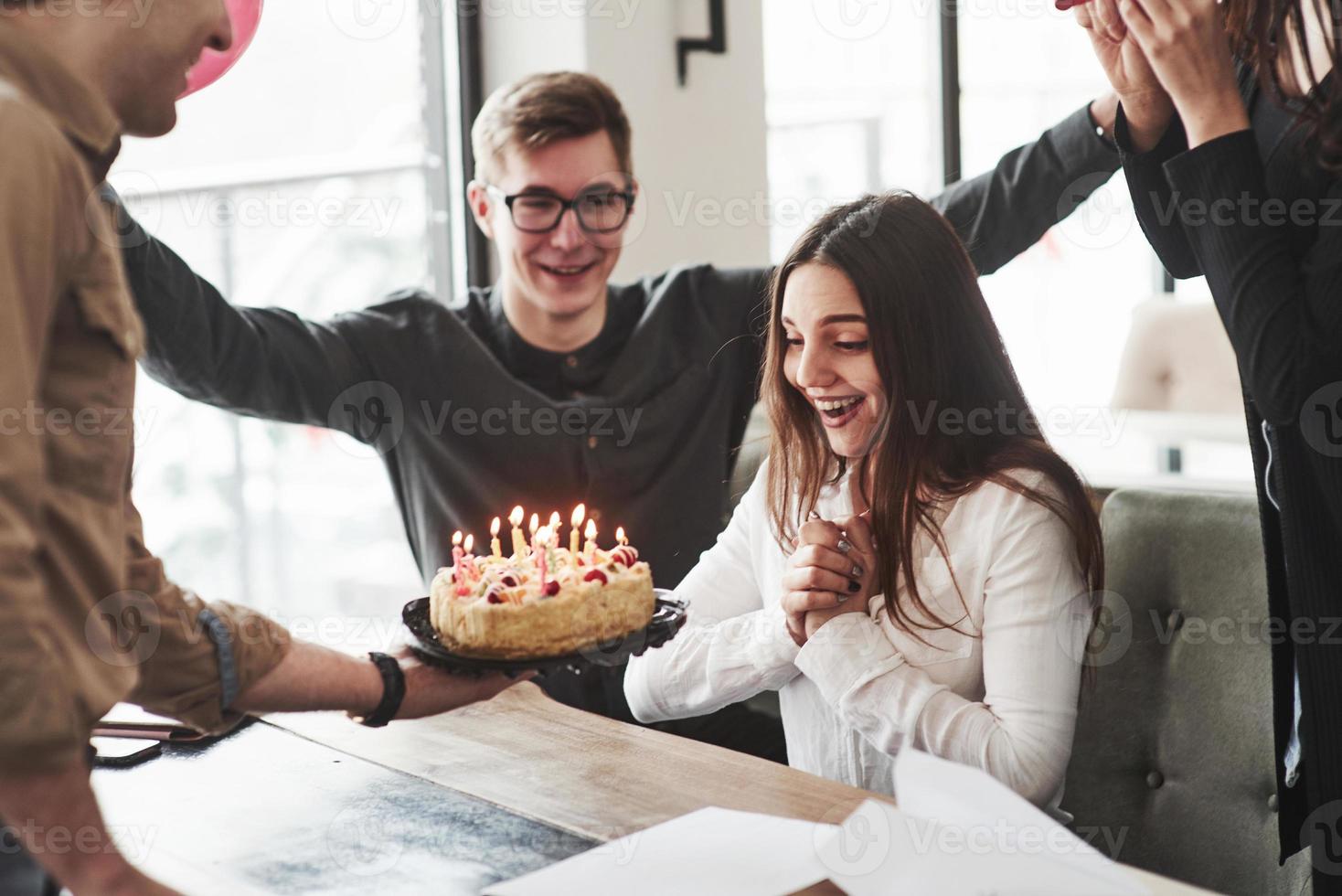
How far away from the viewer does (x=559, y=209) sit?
7.50ft

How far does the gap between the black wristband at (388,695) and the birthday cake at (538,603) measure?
6cm

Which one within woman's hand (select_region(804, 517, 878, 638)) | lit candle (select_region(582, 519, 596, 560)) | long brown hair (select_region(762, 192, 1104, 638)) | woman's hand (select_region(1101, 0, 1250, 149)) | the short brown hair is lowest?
woman's hand (select_region(804, 517, 878, 638))

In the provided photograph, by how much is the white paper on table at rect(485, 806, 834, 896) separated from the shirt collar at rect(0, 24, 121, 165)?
73cm

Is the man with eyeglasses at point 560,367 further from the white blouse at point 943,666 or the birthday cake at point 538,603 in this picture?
the birthday cake at point 538,603

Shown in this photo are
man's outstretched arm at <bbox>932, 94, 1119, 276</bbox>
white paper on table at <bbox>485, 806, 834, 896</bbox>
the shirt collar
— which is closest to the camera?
the shirt collar

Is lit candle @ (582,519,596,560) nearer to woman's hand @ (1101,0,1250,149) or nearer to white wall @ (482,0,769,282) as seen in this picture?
woman's hand @ (1101,0,1250,149)

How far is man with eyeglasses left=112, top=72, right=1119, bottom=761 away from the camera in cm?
226

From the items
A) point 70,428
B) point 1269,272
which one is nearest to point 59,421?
point 70,428

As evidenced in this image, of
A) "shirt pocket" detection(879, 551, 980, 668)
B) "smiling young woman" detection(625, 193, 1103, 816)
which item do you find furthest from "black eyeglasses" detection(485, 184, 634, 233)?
"shirt pocket" detection(879, 551, 980, 668)

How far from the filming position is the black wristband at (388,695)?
1.50 m

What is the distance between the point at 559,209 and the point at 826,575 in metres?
0.92

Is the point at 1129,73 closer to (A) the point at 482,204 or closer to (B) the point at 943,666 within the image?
(B) the point at 943,666

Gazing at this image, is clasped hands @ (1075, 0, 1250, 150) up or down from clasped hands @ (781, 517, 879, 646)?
up

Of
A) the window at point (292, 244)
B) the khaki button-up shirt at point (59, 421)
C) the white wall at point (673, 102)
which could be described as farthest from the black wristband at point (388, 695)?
the white wall at point (673, 102)
